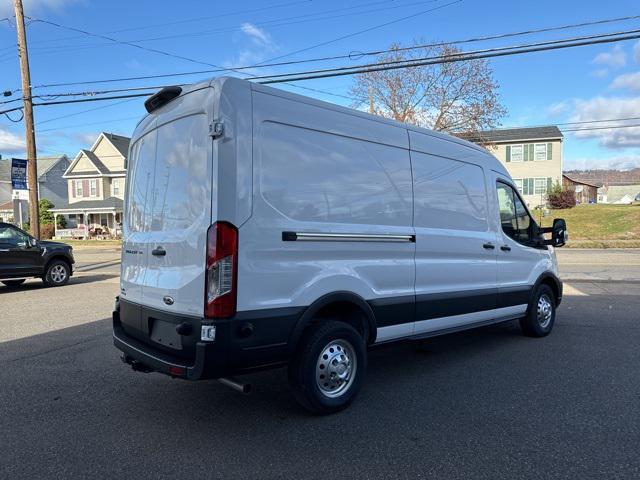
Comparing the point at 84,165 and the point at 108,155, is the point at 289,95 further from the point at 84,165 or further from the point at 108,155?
the point at 84,165

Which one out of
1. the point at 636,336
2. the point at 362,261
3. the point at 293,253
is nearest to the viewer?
the point at 293,253

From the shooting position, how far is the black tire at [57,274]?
1261cm

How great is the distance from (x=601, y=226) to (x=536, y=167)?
1209cm

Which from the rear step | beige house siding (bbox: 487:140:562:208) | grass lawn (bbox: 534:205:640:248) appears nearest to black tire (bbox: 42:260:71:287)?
the rear step

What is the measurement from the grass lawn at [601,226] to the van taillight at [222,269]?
82.8 feet

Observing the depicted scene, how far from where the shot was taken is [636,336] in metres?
6.78

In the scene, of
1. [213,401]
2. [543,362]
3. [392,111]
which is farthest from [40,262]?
[392,111]

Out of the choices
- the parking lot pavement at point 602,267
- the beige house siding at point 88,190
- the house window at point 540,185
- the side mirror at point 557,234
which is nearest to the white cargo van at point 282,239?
the side mirror at point 557,234

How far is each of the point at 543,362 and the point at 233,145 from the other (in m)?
4.27

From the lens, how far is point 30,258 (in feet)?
39.9

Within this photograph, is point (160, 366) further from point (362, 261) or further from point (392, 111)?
point (392, 111)

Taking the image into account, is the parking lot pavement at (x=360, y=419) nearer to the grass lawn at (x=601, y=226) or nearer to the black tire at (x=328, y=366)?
the black tire at (x=328, y=366)

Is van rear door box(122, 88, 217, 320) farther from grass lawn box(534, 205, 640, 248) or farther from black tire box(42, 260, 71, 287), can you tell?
grass lawn box(534, 205, 640, 248)

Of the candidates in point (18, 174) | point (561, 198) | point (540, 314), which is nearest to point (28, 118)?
point (18, 174)
